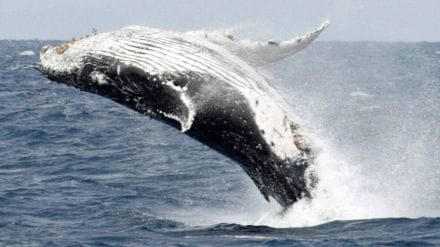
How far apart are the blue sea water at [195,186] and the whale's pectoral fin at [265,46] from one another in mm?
416

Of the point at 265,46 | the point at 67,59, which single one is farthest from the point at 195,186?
the point at 67,59

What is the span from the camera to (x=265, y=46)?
1338 cm

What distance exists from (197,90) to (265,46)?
1952mm

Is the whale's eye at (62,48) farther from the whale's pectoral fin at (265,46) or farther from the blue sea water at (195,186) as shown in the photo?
the blue sea water at (195,186)

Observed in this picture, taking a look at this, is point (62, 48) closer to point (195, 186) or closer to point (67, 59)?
point (67, 59)

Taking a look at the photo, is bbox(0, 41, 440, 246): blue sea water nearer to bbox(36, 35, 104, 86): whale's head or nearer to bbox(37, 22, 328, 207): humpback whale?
bbox(37, 22, 328, 207): humpback whale

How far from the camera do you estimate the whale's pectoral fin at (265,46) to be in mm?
13281

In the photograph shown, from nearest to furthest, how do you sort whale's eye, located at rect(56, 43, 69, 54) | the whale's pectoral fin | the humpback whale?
the humpback whale, whale's eye, located at rect(56, 43, 69, 54), the whale's pectoral fin

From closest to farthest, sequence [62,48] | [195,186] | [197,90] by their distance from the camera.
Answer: [197,90] < [62,48] < [195,186]

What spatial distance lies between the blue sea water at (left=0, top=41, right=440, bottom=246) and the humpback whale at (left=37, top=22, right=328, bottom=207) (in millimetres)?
473

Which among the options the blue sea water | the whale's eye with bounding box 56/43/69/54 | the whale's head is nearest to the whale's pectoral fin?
the blue sea water

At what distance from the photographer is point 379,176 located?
51.7 feet

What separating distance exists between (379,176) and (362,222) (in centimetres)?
314

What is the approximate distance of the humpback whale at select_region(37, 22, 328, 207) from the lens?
11938 millimetres
